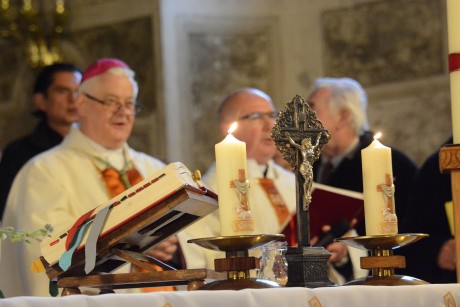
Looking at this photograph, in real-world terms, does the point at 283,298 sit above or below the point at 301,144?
below

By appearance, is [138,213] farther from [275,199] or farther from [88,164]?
[275,199]

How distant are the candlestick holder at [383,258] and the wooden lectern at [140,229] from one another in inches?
15.8

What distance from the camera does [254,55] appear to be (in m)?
8.85

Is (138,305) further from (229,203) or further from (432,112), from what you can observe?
(432,112)

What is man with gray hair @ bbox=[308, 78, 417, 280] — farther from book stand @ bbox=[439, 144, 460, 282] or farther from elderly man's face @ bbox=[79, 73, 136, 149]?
book stand @ bbox=[439, 144, 460, 282]

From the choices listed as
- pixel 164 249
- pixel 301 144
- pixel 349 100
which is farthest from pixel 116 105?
pixel 301 144

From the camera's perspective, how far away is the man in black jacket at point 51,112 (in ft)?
22.0

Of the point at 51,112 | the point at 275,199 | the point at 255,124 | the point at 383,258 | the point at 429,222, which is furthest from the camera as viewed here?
the point at 51,112

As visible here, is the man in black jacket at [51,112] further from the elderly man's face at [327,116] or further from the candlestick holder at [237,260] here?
the candlestick holder at [237,260]

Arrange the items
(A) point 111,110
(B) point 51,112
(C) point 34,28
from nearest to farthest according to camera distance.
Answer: (A) point 111,110 → (B) point 51,112 → (C) point 34,28

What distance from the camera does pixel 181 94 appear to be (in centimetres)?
869

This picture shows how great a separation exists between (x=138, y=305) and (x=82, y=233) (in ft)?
2.82

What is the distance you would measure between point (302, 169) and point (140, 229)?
523mm

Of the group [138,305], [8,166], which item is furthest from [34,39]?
[138,305]
